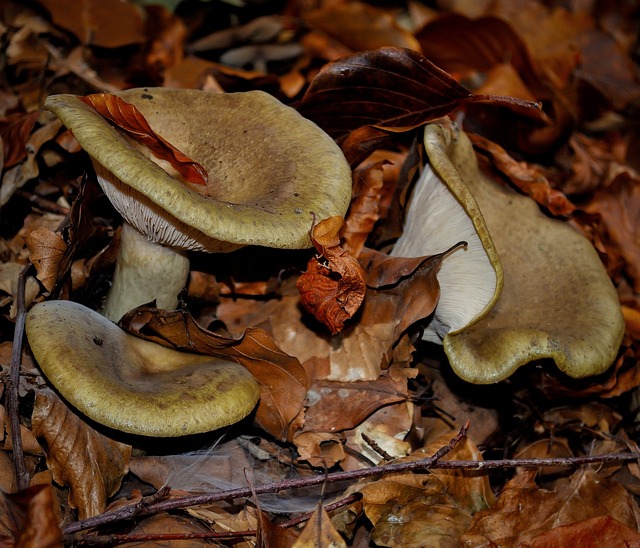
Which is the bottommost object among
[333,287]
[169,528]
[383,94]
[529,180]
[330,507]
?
[169,528]

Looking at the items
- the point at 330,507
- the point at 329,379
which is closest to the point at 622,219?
the point at 329,379

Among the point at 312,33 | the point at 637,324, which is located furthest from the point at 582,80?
the point at 637,324

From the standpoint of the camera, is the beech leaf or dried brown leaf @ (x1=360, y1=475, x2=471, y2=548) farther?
the beech leaf

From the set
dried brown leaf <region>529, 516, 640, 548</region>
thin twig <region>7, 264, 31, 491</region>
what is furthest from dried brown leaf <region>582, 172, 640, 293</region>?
thin twig <region>7, 264, 31, 491</region>

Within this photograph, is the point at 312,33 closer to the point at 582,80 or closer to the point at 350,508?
the point at 582,80

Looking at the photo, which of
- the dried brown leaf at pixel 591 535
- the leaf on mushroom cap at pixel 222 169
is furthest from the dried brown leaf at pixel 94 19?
the dried brown leaf at pixel 591 535

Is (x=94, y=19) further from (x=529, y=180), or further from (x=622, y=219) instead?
(x=622, y=219)

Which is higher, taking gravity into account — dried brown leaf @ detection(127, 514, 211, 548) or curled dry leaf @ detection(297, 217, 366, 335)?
curled dry leaf @ detection(297, 217, 366, 335)

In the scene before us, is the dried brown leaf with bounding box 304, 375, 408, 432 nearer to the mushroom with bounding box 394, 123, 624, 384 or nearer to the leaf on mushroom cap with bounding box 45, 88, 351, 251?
the mushroom with bounding box 394, 123, 624, 384
